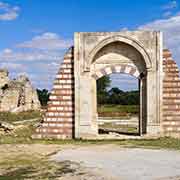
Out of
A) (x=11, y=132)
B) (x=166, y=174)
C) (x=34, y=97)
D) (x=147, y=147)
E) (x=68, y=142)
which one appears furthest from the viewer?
(x=34, y=97)

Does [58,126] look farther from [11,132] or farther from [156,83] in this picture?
[156,83]

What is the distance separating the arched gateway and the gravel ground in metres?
2.65

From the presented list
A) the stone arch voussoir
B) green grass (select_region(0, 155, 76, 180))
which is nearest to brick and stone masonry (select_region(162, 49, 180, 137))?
the stone arch voussoir

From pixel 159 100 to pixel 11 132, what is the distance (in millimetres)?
6149

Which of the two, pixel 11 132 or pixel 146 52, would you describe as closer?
pixel 146 52

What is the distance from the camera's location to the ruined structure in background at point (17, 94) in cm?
3209

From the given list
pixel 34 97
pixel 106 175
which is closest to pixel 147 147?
pixel 106 175

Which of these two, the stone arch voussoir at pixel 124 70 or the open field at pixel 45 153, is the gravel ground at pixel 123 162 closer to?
the open field at pixel 45 153

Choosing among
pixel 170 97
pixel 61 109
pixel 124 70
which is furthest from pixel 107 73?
pixel 170 97

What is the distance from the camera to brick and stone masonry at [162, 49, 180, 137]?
14.8 meters

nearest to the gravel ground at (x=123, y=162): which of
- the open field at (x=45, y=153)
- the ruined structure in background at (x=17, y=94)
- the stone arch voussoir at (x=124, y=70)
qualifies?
the open field at (x=45, y=153)

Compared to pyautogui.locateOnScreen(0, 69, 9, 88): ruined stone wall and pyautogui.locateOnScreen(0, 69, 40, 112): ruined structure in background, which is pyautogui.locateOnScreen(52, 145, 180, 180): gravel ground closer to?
pyautogui.locateOnScreen(0, 69, 40, 112): ruined structure in background

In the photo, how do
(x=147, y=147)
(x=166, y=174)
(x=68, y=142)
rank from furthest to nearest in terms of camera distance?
(x=68, y=142)
(x=147, y=147)
(x=166, y=174)

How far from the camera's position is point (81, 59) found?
15016mm
